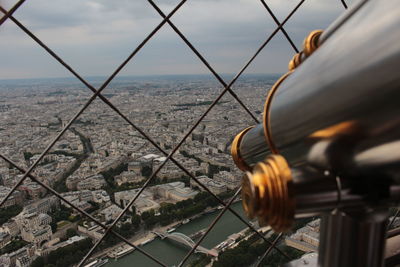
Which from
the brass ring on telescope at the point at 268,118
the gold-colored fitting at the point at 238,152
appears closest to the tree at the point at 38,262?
the gold-colored fitting at the point at 238,152

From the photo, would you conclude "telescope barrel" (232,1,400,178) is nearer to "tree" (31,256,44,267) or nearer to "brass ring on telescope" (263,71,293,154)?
"brass ring on telescope" (263,71,293,154)

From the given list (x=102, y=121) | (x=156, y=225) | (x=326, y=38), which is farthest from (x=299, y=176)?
(x=102, y=121)

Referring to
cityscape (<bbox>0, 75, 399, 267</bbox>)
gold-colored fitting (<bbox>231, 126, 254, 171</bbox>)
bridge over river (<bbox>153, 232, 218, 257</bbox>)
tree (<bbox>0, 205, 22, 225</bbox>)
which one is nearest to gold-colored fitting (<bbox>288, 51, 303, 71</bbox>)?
gold-colored fitting (<bbox>231, 126, 254, 171</bbox>)

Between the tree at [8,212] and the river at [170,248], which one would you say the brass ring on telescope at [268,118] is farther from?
the river at [170,248]

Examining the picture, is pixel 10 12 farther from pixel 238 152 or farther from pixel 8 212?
pixel 8 212

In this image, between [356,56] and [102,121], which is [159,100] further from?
[356,56]

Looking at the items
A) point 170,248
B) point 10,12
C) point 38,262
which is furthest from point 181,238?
point 10,12
